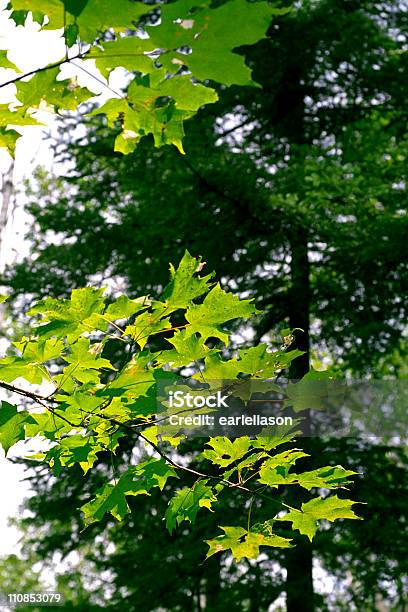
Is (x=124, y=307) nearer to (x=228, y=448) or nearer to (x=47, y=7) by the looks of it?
(x=228, y=448)

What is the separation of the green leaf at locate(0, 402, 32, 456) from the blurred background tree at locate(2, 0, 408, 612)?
3.73 m

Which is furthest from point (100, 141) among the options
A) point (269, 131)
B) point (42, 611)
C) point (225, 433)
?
point (42, 611)

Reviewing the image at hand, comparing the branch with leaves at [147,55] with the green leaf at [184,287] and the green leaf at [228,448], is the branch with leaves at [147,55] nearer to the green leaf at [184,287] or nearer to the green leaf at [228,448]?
the green leaf at [184,287]

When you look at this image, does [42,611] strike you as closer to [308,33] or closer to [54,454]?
[54,454]

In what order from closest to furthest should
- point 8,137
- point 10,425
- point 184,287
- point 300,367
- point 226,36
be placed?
point 226,36, point 184,287, point 10,425, point 8,137, point 300,367

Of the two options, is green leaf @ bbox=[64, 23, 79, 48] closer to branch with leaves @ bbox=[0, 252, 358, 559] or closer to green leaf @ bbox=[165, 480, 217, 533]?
branch with leaves @ bbox=[0, 252, 358, 559]

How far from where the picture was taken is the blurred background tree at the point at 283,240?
5.19 metres

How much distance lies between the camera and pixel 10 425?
134 centimetres

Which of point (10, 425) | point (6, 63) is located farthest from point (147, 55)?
point (10, 425)

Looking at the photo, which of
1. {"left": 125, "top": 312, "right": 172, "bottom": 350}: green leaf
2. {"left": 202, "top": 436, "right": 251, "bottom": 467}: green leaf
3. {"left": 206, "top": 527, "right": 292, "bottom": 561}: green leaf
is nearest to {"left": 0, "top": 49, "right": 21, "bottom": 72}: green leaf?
{"left": 125, "top": 312, "right": 172, "bottom": 350}: green leaf

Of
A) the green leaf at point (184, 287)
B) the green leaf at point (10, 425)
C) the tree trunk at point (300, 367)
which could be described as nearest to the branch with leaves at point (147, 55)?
the green leaf at point (184, 287)

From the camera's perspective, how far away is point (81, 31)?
0.99 metres

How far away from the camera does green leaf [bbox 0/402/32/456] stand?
1320 mm

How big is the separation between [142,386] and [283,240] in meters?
4.66
